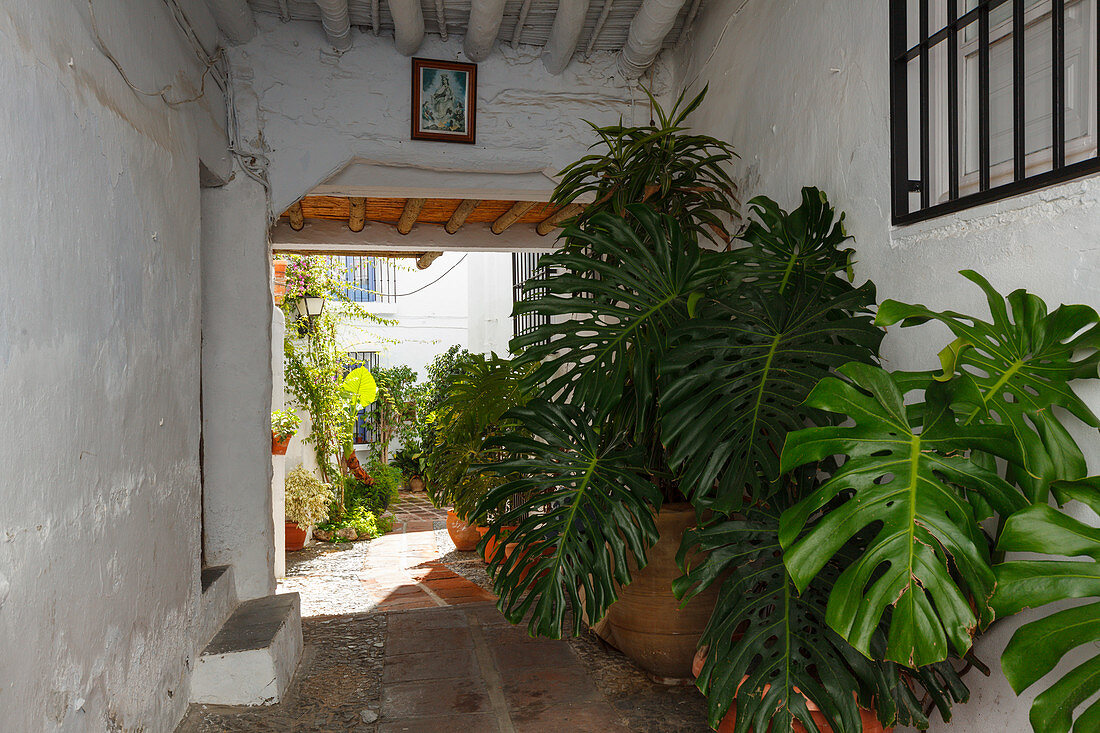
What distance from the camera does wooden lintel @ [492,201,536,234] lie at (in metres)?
4.62

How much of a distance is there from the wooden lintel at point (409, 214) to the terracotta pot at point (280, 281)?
1800 mm

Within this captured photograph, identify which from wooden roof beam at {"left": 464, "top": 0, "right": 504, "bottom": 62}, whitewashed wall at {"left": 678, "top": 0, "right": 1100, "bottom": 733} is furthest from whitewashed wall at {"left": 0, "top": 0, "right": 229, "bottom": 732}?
whitewashed wall at {"left": 678, "top": 0, "right": 1100, "bottom": 733}

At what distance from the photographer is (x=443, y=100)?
3.36m

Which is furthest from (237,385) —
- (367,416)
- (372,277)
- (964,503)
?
(372,277)

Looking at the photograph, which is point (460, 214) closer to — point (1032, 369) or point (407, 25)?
point (407, 25)

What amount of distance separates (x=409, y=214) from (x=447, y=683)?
2909mm

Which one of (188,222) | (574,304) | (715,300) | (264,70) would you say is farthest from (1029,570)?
(264,70)

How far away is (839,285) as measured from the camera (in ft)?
6.52

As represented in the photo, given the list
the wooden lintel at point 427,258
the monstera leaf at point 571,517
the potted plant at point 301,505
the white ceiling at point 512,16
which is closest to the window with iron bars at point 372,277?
the wooden lintel at point 427,258

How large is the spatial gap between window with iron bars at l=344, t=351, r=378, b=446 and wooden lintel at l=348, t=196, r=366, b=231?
4825 millimetres

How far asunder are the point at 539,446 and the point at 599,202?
3.27 feet

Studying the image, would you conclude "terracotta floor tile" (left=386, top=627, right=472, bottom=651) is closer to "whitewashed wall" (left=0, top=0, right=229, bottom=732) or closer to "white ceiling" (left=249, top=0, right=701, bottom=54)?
"whitewashed wall" (left=0, top=0, right=229, bottom=732)

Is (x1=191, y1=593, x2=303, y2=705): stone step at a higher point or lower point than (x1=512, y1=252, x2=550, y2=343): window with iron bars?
lower

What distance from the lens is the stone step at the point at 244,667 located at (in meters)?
2.49
